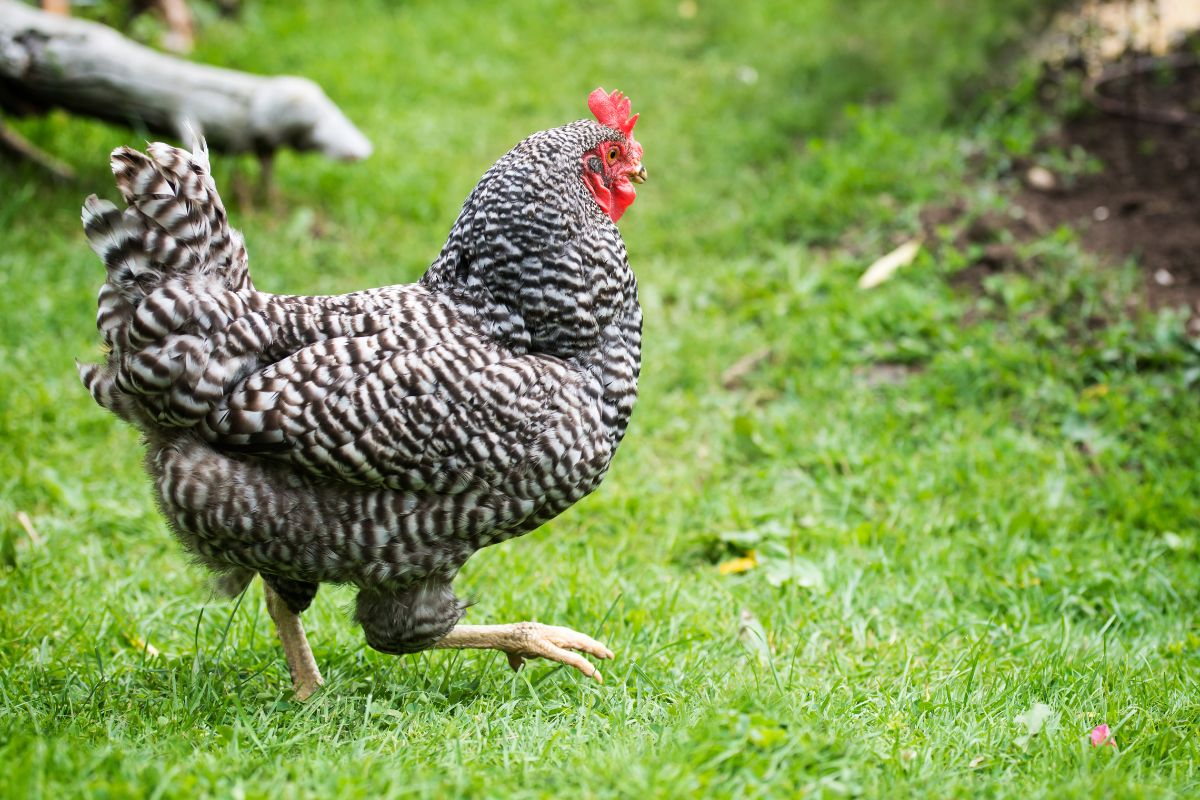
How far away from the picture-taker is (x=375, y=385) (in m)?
3.20

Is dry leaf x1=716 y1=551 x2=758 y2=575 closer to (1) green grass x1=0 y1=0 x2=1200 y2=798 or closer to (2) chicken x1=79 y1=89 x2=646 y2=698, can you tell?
(1) green grass x1=0 y1=0 x2=1200 y2=798

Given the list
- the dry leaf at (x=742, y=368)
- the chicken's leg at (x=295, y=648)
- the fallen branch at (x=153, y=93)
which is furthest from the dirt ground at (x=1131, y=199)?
the chicken's leg at (x=295, y=648)

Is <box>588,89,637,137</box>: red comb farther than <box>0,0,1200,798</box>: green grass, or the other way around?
<box>588,89,637,137</box>: red comb

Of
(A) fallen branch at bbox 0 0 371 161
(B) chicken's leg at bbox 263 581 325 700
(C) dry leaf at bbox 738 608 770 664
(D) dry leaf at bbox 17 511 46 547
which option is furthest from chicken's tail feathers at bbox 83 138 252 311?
(A) fallen branch at bbox 0 0 371 161

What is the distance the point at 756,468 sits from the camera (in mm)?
5391

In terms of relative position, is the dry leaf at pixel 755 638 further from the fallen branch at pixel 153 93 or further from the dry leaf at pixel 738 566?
the fallen branch at pixel 153 93

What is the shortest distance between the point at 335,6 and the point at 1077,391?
8406 mm

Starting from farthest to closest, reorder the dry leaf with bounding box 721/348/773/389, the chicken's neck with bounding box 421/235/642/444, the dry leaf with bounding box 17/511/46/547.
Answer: the dry leaf with bounding box 721/348/773/389
the dry leaf with bounding box 17/511/46/547
the chicken's neck with bounding box 421/235/642/444

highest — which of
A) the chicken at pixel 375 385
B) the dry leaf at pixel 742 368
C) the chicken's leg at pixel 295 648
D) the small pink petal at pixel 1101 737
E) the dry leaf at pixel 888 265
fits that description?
the chicken at pixel 375 385

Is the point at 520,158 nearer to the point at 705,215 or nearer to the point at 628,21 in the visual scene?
the point at 705,215

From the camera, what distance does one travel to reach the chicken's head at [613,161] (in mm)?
3629

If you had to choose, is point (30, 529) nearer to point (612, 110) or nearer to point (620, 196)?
point (620, 196)

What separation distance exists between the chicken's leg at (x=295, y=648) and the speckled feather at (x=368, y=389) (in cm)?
16

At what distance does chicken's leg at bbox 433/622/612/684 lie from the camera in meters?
3.62
